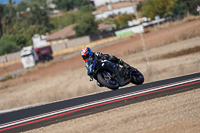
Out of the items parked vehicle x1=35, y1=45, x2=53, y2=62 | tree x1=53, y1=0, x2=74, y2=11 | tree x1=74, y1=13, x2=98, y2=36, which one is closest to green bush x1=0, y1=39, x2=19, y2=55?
parked vehicle x1=35, y1=45, x2=53, y2=62

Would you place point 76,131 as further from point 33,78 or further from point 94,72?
point 33,78

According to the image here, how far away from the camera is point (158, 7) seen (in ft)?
208

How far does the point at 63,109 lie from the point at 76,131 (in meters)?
2.67

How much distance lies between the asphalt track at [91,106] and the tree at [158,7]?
52028mm

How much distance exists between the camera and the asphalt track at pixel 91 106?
936 centimetres

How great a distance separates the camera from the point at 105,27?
254ft

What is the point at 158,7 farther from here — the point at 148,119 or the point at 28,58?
the point at 148,119

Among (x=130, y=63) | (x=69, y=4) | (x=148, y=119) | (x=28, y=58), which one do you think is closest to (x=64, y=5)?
(x=69, y=4)

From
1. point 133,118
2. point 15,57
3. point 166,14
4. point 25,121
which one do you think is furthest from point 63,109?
point 166,14

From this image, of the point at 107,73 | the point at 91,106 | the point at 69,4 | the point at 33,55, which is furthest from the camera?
the point at 69,4

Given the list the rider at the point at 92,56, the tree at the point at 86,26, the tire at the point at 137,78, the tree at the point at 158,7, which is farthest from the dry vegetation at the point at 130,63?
the tree at the point at 86,26

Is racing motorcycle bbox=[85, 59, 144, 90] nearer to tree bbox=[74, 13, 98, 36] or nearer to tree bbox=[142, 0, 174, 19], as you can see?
tree bbox=[142, 0, 174, 19]

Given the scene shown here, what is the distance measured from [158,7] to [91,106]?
183 feet

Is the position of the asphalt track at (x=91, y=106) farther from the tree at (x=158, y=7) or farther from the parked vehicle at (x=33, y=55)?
the tree at (x=158, y=7)
